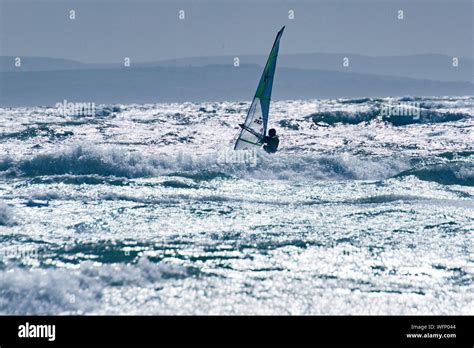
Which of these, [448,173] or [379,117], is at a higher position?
[379,117]

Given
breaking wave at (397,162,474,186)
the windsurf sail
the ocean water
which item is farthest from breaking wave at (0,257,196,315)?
breaking wave at (397,162,474,186)

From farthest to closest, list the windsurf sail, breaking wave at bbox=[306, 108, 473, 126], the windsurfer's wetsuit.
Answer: breaking wave at bbox=[306, 108, 473, 126]
the windsurf sail
the windsurfer's wetsuit

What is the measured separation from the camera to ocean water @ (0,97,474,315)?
36.7ft

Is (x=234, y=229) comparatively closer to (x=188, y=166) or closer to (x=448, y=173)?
(x=188, y=166)

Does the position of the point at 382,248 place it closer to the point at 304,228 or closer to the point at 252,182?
the point at 304,228

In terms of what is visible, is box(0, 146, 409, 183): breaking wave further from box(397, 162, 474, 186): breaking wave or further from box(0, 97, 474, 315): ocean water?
box(397, 162, 474, 186): breaking wave

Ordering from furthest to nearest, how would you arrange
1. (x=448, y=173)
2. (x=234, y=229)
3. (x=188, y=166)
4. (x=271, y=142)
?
1. (x=188, y=166)
2. (x=448, y=173)
3. (x=271, y=142)
4. (x=234, y=229)

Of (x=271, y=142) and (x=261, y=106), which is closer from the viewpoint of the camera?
(x=271, y=142)

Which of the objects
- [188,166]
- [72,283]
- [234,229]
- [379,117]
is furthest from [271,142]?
[379,117]

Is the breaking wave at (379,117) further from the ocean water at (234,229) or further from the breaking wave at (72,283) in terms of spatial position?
the breaking wave at (72,283)

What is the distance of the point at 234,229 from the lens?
16.1 metres

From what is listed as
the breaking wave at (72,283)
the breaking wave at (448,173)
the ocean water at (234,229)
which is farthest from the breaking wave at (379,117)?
the breaking wave at (72,283)

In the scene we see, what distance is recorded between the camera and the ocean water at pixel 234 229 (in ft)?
36.7
